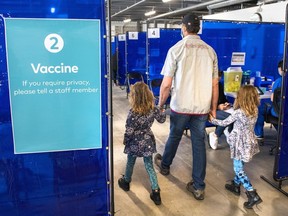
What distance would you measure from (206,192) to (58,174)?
1517 mm

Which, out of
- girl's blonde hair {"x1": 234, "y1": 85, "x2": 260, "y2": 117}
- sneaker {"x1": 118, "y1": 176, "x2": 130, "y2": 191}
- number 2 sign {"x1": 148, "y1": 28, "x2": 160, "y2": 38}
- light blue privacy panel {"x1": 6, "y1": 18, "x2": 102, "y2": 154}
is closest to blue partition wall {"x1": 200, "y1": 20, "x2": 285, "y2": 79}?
number 2 sign {"x1": 148, "y1": 28, "x2": 160, "y2": 38}

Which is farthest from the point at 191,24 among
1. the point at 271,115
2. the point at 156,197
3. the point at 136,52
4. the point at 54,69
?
the point at 136,52

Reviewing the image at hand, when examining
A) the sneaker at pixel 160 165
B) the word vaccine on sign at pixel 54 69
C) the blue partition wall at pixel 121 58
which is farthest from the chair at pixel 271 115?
the blue partition wall at pixel 121 58

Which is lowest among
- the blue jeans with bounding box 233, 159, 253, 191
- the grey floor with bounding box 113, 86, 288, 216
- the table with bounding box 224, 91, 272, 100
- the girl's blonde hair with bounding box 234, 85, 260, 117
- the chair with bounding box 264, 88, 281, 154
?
the grey floor with bounding box 113, 86, 288, 216

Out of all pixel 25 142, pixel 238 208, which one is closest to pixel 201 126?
pixel 238 208

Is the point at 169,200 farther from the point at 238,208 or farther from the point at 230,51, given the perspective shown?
the point at 230,51

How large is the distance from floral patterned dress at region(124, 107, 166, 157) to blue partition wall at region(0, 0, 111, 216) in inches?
23.5

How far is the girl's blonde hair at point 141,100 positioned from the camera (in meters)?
2.44

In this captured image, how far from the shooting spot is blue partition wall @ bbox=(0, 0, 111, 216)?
1677 millimetres

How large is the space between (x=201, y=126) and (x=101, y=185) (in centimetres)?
107

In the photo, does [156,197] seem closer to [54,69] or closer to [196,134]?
[196,134]

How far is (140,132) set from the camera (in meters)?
2.51

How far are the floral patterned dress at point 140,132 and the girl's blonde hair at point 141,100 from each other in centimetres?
5

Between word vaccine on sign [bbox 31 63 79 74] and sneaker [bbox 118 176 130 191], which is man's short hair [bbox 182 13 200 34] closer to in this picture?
word vaccine on sign [bbox 31 63 79 74]
